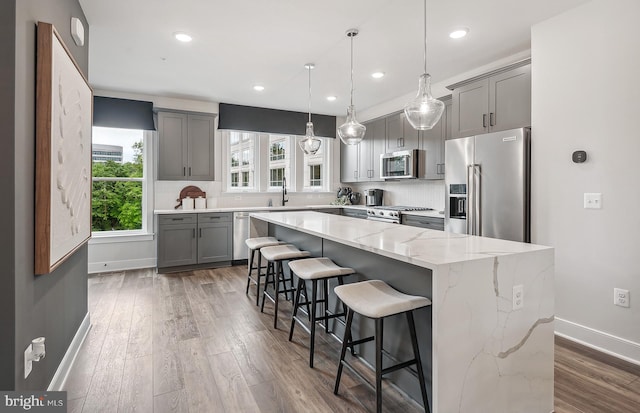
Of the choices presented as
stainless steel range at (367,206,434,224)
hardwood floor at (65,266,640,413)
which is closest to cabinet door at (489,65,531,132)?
stainless steel range at (367,206,434,224)

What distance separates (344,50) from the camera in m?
3.63

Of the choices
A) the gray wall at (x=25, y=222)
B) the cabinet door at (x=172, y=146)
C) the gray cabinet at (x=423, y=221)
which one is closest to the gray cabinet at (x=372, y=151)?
the gray cabinet at (x=423, y=221)

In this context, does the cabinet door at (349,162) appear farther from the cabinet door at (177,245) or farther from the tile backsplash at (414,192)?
the cabinet door at (177,245)

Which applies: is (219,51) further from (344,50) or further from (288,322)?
(288,322)

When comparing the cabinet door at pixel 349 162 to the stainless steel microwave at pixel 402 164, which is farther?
the cabinet door at pixel 349 162

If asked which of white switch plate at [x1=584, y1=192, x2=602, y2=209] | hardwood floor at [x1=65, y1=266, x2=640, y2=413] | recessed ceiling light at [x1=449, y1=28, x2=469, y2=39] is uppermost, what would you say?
recessed ceiling light at [x1=449, y1=28, x2=469, y2=39]

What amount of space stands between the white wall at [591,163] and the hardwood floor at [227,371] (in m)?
0.34

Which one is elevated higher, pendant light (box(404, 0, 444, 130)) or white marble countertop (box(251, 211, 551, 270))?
pendant light (box(404, 0, 444, 130))

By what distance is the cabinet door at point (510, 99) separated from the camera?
329 cm

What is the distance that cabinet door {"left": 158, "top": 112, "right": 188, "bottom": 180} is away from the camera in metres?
5.14

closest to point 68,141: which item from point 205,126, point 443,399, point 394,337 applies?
point 394,337

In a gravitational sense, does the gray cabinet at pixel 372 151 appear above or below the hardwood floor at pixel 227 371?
above

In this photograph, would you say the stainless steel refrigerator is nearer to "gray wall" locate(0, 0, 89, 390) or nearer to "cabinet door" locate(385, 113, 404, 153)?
"cabinet door" locate(385, 113, 404, 153)

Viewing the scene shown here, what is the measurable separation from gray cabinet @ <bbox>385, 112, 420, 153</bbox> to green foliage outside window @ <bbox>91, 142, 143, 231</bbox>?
12.9ft
